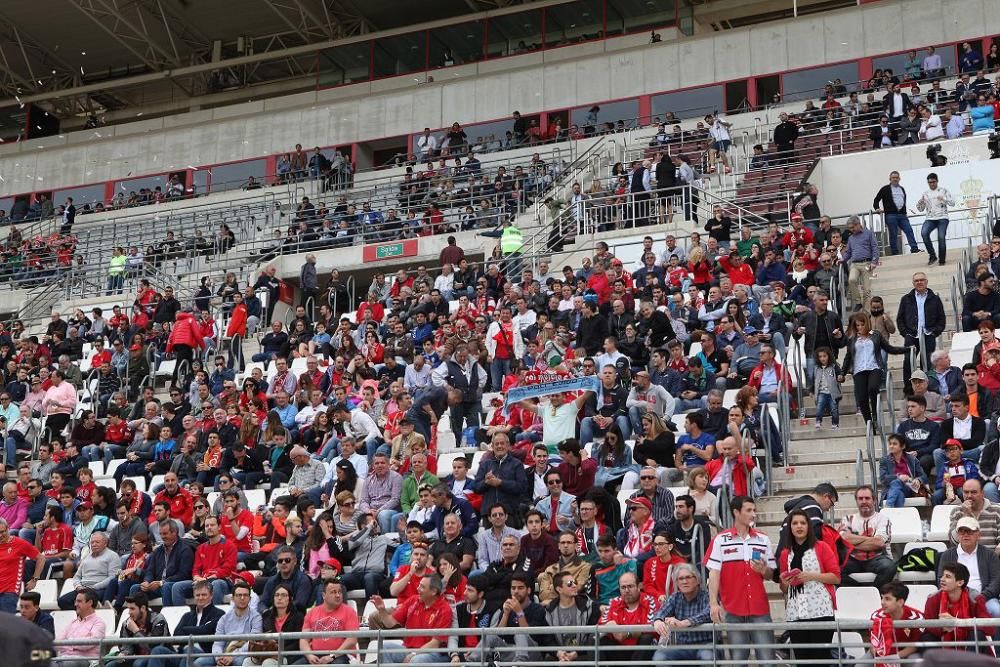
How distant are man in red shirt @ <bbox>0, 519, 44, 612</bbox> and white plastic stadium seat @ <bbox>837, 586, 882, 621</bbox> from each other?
26.7 feet

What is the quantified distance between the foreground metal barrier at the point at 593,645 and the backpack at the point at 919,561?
1.06m

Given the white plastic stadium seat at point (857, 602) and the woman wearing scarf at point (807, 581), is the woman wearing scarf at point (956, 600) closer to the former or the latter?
the woman wearing scarf at point (807, 581)

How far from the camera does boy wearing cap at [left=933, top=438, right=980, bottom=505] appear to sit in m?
11.0

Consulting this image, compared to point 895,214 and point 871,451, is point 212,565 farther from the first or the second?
point 895,214

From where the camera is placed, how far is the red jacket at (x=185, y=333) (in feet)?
69.1

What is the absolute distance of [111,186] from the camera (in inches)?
1465

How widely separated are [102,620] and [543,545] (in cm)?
432

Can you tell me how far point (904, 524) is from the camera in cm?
1057

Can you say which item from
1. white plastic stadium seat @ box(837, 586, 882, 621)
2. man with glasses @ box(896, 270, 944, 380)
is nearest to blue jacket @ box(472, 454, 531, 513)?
white plastic stadium seat @ box(837, 586, 882, 621)

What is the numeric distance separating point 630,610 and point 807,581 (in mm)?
1310

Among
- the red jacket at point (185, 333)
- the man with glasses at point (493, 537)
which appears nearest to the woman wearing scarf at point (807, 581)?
the man with glasses at point (493, 537)

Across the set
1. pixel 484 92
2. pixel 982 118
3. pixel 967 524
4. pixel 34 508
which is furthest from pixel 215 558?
pixel 484 92

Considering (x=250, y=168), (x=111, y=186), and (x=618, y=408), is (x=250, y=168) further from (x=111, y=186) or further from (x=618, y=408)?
(x=618, y=408)

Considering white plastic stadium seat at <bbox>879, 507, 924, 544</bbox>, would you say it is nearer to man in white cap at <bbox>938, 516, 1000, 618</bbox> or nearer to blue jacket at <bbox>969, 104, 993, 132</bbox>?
man in white cap at <bbox>938, 516, 1000, 618</bbox>
